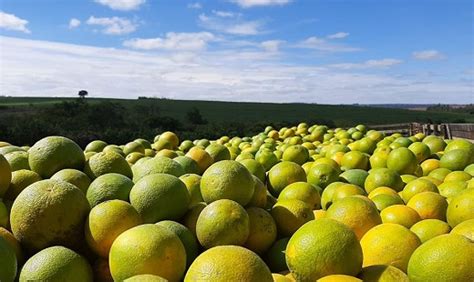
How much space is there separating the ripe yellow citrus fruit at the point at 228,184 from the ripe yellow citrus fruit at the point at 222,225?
0.85 ft

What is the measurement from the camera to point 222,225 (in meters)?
2.40

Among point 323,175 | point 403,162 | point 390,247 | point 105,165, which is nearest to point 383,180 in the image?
point 323,175

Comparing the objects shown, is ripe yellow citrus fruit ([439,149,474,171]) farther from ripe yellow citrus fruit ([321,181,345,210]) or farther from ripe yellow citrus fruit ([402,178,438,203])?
ripe yellow citrus fruit ([321,181,345,210])

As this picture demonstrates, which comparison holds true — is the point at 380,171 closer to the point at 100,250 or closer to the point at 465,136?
the point at 100,250

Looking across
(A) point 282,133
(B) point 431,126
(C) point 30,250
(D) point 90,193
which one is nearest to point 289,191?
(D) point 90,193

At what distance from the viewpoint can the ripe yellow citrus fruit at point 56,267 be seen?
2.01m

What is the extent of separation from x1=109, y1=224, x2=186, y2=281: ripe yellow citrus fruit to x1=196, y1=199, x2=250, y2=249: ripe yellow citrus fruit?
0.32 m

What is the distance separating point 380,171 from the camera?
3.94m

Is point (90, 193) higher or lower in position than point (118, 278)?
higher

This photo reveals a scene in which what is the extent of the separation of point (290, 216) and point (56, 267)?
1508 millimetres

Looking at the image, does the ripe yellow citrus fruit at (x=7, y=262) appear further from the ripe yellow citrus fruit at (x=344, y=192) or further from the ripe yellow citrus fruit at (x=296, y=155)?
the ripe yellow citrus fruit at (x=296, y=155)

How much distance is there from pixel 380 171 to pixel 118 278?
2764 mm

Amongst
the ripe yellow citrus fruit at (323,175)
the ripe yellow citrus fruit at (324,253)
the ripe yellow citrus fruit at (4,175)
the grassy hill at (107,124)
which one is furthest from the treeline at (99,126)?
the ripe yellow citrus fruit at (324,253)

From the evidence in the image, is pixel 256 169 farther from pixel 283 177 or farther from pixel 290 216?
pixel 290 216
